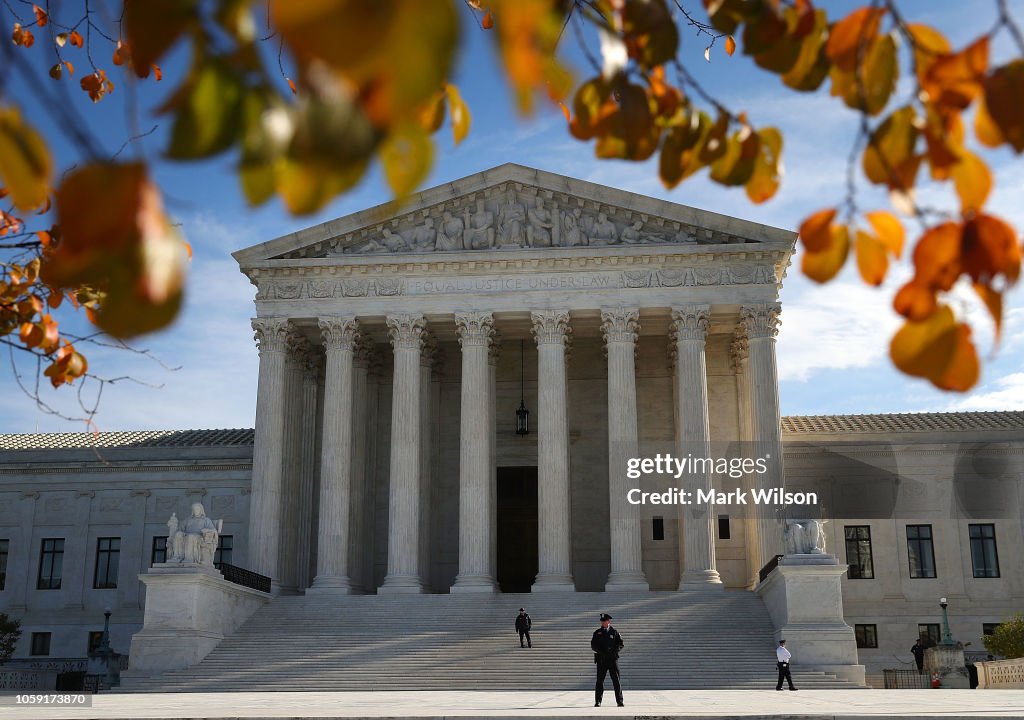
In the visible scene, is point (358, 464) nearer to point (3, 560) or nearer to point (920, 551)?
point (3, 560)

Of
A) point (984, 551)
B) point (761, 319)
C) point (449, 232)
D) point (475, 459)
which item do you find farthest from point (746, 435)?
point (449, 232)

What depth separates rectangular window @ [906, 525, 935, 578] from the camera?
147 feet

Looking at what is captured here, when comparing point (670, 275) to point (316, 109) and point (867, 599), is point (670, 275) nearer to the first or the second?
point (867, 599)

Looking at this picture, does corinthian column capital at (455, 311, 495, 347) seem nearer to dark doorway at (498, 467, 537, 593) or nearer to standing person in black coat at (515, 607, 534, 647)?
dark doorway at (498, 467, 537, 593)

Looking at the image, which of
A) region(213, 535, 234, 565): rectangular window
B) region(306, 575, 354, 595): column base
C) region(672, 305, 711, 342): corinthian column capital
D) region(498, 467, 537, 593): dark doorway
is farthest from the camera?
region(213, 535, 234, 565): rectangular window

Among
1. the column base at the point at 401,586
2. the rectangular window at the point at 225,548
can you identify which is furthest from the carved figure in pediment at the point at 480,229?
the rectangular window at the point at 225,548

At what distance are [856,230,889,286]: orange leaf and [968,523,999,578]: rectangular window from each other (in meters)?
45.7

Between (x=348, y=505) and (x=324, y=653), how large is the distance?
29.9 feet

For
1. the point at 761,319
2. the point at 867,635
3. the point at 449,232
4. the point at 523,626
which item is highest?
the point at 449,232

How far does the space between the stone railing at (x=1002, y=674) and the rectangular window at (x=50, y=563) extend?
124 ft

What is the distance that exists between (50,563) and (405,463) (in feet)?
62.2

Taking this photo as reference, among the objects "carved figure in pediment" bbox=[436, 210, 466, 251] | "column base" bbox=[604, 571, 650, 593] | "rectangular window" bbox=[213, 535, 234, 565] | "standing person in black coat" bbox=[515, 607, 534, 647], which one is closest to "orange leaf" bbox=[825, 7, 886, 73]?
"standing person in black coat" bbox=[515, 607, 534, 647]

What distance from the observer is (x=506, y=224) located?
4234 centimetres

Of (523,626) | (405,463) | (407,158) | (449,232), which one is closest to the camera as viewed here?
(407,158)
